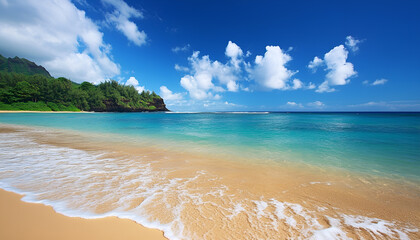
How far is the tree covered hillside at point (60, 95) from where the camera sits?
65.1 metres

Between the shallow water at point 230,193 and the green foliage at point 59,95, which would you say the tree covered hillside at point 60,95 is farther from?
the shallow water at point 230,193

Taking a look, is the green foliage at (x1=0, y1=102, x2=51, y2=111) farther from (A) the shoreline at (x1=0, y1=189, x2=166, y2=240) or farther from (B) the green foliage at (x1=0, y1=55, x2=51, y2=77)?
(B) the green foliage at (x1=0, y1=55, x2=51, y2=77)

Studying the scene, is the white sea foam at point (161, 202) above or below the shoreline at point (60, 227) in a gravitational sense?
below

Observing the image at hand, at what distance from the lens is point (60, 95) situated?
3029 inches

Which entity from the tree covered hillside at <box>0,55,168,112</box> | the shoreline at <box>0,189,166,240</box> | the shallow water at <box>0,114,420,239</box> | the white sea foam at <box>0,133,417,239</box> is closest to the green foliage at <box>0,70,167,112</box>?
the tree covered hillside at <box>0,55,168,112</box>

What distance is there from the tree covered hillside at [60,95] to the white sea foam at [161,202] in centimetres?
9347

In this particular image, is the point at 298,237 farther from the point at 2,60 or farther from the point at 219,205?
the point at 2,60

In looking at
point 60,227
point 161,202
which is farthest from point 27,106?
point 161,202

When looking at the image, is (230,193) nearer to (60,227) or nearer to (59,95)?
(60,227)

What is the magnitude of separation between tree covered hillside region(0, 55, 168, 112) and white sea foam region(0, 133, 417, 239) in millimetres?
93474

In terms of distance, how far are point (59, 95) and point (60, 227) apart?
337ft

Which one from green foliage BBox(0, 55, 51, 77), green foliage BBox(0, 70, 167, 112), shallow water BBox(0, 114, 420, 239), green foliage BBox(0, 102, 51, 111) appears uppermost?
green foliage BBox(0, 55, 51, 77)

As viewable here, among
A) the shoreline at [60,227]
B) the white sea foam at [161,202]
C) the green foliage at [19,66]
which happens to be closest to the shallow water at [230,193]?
the white sea foam at [161,202]

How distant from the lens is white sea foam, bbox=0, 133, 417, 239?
2619mm
